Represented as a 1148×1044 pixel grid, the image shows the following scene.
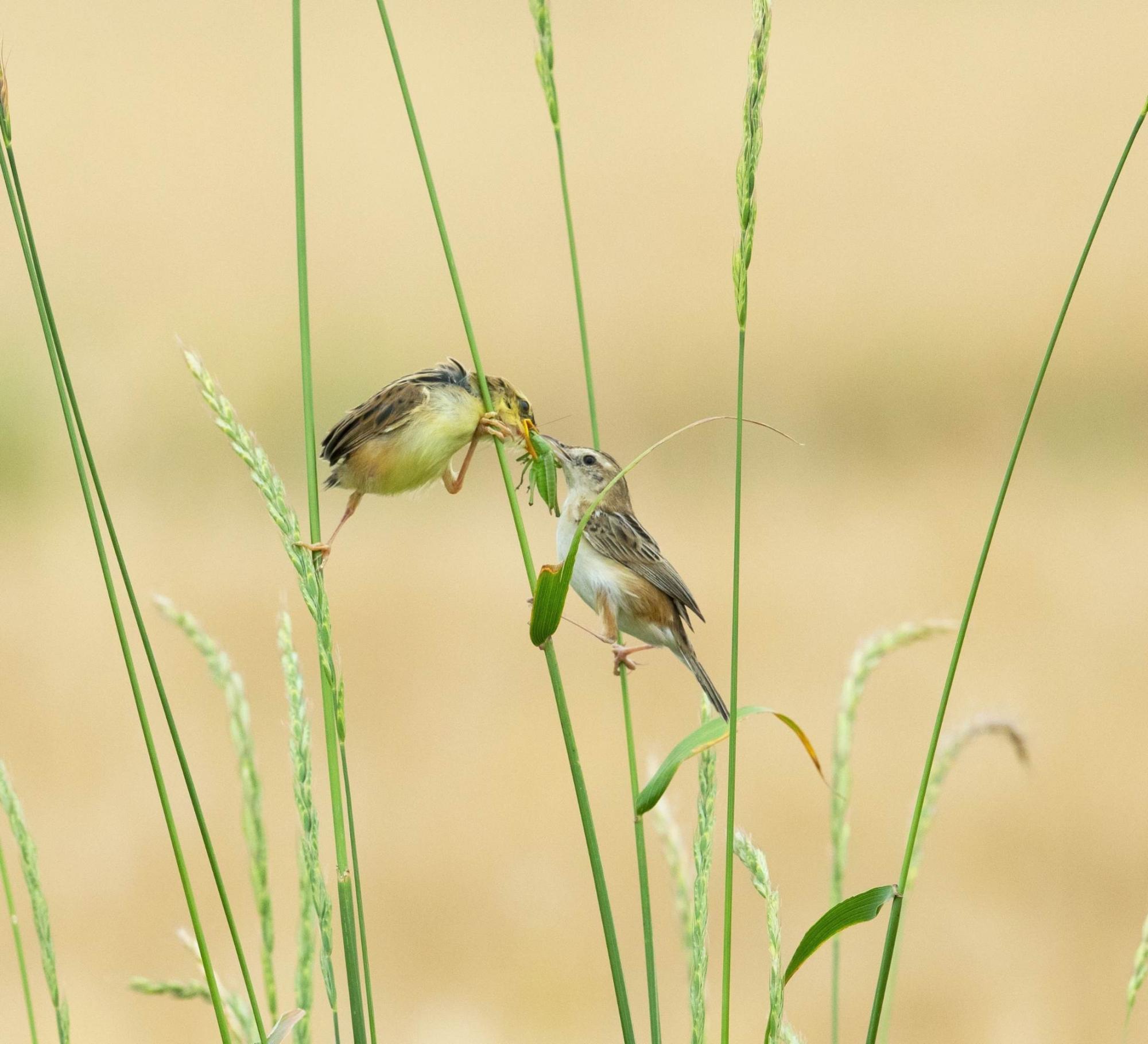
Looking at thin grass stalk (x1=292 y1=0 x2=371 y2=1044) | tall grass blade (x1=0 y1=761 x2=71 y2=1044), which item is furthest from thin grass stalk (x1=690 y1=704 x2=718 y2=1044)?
tall grass blade (x1=0 y1=761 x2=71 y2=1044)

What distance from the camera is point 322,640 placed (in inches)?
35.0

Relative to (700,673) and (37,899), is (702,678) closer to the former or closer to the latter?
(700,673)

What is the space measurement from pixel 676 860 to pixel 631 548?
96 centimetres

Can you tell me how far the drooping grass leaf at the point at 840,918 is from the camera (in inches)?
37.9

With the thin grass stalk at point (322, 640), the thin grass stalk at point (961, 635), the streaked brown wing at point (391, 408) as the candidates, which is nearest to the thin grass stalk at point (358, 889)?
the thin grass stalk at point (322, 640)

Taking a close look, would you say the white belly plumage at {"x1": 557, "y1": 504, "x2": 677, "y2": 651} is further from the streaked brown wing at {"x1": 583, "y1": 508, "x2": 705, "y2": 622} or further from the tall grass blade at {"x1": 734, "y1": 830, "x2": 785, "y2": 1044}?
the tall grass blade at {"x1": 734, "y1": 830, "x2": 785, "y2": 1044}

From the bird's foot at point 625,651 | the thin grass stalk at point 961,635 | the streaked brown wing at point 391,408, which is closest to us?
the thin grass stalk at point 961,635

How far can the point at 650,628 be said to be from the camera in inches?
78.4

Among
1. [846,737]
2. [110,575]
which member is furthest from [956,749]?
Answer: [110,575]

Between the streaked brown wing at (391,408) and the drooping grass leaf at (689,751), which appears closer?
the drooping grass leaf at (689,751)

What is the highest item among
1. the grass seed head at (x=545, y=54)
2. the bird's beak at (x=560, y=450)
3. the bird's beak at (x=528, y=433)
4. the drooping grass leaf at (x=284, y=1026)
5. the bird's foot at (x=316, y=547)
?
the bird's beak at (x=560, y=450)

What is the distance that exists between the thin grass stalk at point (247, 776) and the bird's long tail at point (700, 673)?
1.93ft

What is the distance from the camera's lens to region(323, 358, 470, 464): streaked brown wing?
1.70 meters

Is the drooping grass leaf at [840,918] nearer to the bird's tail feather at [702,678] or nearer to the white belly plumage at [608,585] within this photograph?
the bird's tail feather at [702,678]
